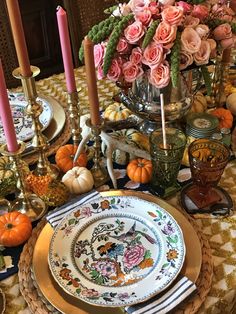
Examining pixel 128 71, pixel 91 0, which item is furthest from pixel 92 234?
pixel 91 0

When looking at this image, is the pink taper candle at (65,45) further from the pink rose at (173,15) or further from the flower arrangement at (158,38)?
the pink rose at (173,15)

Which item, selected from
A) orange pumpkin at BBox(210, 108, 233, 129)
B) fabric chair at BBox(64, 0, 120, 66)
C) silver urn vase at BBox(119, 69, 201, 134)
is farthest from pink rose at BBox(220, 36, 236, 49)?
fabric chair at BBox(64, 0, 120, 66)

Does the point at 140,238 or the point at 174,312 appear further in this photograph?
the point at 140,238

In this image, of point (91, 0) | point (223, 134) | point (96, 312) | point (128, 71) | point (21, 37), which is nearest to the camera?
point (96, 312)

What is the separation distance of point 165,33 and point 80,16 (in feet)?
2.98

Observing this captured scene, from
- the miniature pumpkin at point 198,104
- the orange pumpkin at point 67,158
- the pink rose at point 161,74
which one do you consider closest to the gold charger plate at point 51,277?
the orange pumpkin at point 67,158

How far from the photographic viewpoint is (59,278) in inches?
32.9

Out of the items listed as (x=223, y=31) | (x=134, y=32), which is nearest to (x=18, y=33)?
(x=134, y=32)

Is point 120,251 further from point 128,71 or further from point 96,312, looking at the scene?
point 128,71

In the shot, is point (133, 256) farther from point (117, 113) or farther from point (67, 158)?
point (117, 113)

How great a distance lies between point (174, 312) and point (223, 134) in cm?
50

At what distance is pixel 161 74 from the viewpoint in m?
1.00

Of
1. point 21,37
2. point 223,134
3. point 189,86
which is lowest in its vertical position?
point 223,134

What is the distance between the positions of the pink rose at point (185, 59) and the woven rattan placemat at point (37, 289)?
36 cm
